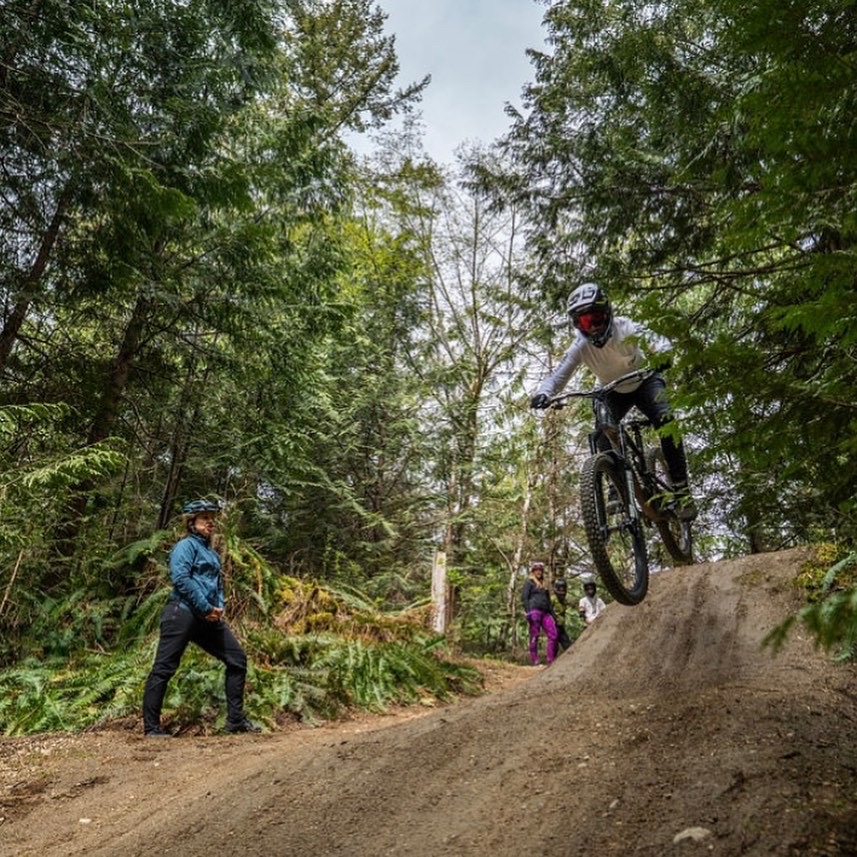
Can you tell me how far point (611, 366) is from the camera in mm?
5438

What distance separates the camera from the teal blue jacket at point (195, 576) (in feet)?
19.5

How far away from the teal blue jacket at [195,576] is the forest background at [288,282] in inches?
45.4

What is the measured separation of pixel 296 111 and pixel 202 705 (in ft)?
30.0

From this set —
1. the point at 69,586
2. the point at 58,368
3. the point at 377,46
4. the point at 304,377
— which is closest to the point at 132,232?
the point at 58,368

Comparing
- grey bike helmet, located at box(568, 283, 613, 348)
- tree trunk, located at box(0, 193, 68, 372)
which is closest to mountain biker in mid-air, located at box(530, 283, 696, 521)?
grey bike helmet, located at box(568, 283, 613, 348)

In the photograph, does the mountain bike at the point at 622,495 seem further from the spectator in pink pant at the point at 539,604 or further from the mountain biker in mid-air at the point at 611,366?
the spectator in pink pant at the point at 539,604

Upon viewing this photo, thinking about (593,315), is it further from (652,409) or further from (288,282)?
(288,282)

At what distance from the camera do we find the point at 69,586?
909cm

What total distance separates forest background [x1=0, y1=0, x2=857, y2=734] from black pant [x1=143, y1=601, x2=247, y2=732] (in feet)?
1.89

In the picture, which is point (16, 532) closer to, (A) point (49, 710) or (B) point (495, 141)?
(A) point (49, 710)

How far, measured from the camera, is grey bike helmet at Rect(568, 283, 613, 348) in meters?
5.22

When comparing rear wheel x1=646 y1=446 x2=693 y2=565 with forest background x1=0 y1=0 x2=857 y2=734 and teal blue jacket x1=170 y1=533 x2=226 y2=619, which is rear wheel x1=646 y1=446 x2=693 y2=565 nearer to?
forest background x1=0 y1=0 x2=857 y2=734

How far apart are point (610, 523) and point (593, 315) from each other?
182cm

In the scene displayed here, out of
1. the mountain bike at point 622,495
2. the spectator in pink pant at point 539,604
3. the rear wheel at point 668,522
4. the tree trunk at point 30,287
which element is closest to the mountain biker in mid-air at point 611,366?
the mountain bike at point 622,495
